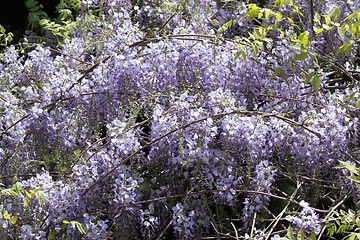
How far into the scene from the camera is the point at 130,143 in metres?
3.08

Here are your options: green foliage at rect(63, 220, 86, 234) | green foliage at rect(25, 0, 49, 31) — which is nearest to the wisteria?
green foliage at rect(63, 220, 86, 234)

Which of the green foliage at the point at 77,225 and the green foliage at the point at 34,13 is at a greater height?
the green foliage at the point at 34,13

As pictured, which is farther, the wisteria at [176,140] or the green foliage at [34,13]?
the green foliage at [34,13]

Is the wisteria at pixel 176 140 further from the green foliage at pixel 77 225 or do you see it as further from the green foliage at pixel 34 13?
the green foliage at pixel 34 13

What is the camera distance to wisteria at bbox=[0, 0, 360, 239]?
305 centimetres

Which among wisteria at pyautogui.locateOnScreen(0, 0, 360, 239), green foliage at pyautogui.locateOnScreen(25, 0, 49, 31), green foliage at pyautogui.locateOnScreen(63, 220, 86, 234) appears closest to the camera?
green foliage at pyautogui.locateOnScreen(63, 220, 86, 234)

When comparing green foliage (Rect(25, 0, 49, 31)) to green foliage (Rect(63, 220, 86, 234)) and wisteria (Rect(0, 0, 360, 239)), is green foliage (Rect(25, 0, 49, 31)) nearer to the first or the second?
wisteria (Rect(0, 0, 360, 239))

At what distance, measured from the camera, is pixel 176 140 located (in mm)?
3078

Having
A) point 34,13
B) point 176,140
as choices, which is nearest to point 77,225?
point 176,140

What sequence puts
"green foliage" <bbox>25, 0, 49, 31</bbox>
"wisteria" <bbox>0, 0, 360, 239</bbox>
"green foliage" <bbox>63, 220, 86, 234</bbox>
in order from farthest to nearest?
"green foliage" <bbox>25, 0, 49, 31</bbox>
"wisteria" <bbox>0, 0, 360, 239</bbox>
"green foliage" <bbox>63, 220, 86, 234</bbox>

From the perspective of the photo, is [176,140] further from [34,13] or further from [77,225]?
[34,13]

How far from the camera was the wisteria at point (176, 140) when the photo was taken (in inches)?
120

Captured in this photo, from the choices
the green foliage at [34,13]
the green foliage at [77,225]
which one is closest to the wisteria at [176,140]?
the green foliage at [77,225]

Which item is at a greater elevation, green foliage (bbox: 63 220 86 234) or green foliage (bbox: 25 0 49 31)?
green foliage (bbox: 25 0 49 31)
